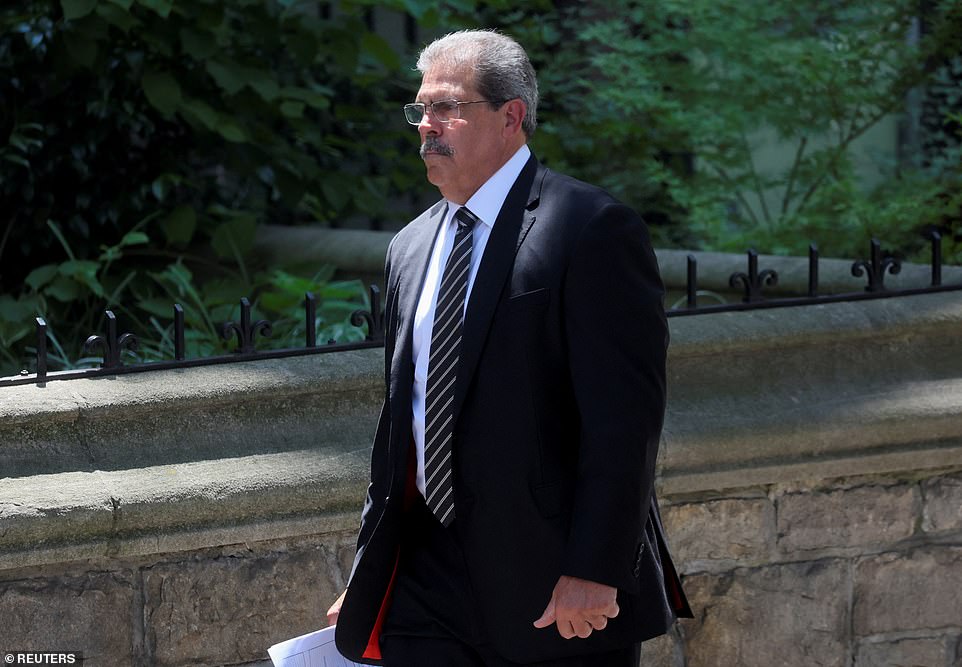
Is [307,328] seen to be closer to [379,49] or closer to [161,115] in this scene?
[161,115]

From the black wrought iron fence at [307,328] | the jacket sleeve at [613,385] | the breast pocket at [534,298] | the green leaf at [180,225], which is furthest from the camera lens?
the green leaf at [180,225]

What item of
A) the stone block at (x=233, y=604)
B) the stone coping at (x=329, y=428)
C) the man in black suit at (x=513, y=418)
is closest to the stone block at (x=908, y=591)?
the stone coping at (x=329, y=428)

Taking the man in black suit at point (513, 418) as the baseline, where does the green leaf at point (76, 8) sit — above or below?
above

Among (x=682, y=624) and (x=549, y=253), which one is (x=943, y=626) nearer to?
(x=682, y=624)

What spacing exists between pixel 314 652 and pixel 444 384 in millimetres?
648

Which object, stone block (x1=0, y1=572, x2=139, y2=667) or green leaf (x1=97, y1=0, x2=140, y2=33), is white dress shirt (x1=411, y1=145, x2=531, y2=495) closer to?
stone block (x1=0, y1=572, x2=139, y2=667)

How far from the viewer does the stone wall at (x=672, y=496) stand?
3266 mm

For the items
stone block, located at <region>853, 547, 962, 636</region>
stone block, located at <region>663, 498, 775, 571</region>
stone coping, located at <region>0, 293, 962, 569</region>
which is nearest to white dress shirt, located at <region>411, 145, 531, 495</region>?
stone coping, located at <region>0, 293, 962, 569</region>

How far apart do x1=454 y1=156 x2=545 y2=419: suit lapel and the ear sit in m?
0.10

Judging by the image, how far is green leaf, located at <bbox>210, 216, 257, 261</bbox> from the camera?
18.8ft

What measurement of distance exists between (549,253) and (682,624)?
1.53 metres

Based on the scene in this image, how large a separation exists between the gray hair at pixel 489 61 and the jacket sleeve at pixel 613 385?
0.30m

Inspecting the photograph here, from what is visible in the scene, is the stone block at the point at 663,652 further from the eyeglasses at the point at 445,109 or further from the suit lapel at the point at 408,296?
the eyeglasses at the point at 445,109

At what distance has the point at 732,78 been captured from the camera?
630cm
